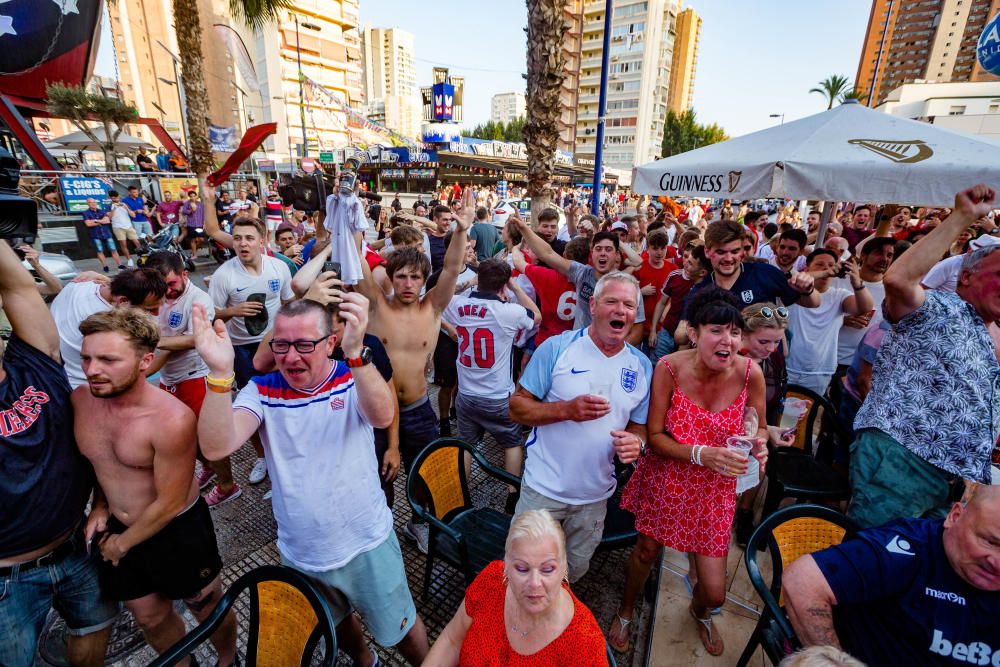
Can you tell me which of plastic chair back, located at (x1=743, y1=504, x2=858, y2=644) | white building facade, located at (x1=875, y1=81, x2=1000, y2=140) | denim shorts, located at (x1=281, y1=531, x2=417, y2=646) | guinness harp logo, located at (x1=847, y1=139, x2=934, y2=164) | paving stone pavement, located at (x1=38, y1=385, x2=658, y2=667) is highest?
white building facade, located at (x1=875, y1=81, x2=1000, y2=140)

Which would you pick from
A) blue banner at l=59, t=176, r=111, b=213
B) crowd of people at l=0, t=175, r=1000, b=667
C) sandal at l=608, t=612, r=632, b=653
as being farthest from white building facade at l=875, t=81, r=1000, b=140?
blue banner at l=59, t=176, r=111, b=213

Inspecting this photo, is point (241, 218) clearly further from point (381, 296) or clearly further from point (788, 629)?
point (788, 629)

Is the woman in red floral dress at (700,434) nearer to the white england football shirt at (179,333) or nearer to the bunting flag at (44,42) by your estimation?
the white england football shirt at (179,333)

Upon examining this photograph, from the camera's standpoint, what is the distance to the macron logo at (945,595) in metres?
1.49

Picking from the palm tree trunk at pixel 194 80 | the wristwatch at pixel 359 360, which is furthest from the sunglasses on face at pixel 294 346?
the palm tree trunk at pixel 194 80

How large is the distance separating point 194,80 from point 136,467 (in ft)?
45.4

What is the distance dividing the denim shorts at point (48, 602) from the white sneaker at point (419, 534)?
5.62ft

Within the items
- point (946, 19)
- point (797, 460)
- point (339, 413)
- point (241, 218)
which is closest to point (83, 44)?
point (241, 218)

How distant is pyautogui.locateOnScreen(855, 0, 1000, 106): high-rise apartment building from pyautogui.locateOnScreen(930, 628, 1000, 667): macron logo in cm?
8685

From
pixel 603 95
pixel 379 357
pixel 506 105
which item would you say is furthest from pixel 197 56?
pixel 506 105

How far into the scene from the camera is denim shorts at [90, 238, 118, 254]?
1127 cm

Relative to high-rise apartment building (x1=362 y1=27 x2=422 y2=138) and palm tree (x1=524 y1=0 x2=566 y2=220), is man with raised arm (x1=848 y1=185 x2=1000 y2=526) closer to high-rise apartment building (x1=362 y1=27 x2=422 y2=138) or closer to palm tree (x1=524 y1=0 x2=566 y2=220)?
palm tree (x1=524 y1=0 x2=566 y2=220)

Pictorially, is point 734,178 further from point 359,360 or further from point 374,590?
point 374,590

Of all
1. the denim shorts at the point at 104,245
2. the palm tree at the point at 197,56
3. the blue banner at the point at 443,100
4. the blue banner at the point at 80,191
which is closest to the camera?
the blue banner at the point at 80,191
